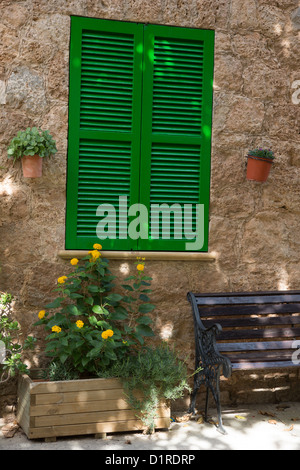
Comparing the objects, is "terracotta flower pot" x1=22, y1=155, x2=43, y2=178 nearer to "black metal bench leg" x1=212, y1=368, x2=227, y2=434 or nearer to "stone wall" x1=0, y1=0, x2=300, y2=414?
"stone wall" x1=0, y1=0, x2=300, y2=414

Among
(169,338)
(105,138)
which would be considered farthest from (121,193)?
(169,338)

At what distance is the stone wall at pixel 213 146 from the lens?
4289mm

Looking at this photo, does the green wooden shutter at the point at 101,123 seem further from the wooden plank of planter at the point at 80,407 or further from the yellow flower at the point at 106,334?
the wooden plank of planter at the point at 80,407

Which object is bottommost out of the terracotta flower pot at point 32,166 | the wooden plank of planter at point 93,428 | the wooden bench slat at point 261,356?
the wooden plank of planter at point 93,428

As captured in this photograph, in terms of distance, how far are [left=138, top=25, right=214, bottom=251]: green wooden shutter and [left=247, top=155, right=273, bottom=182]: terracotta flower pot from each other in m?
0.33

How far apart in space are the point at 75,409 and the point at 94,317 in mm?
630

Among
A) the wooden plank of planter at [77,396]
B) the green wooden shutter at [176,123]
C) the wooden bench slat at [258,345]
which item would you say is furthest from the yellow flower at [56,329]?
the wooden bench slat at [258,345]

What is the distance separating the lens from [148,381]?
3.99m

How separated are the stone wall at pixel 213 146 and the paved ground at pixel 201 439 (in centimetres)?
49

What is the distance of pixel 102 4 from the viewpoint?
441 centimetres

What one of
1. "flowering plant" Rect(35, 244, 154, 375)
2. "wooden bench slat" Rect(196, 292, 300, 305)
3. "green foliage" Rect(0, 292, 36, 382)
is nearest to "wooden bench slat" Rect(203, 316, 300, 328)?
"wooden bench slat" Rect(196, 292, 300, 305)

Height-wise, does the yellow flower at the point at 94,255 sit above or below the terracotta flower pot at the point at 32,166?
below

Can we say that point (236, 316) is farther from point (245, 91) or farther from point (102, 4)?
point (102, 4)

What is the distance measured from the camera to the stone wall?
4.29 metres
